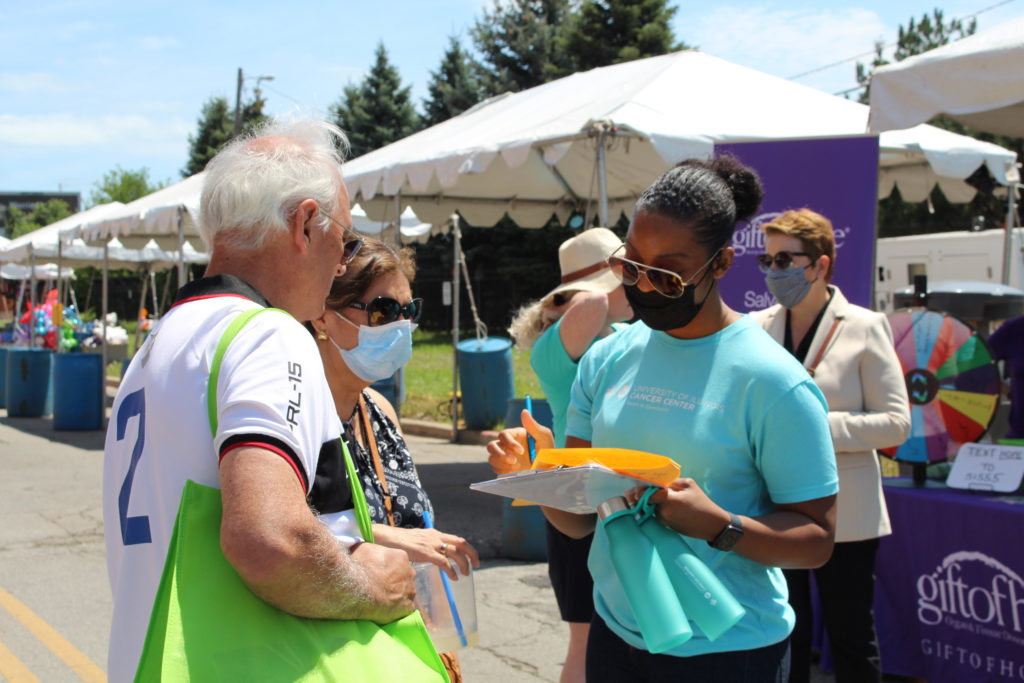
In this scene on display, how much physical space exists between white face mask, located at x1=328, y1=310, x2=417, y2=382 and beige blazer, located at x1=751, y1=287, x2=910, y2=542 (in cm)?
173

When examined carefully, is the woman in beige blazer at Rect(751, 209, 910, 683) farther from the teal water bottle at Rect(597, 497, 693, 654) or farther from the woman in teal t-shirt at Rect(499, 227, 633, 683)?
the teal water bottle at Rect(597, 497, 693, 654)

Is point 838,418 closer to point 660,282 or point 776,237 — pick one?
point 776,237

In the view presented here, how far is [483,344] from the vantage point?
13.0 metres

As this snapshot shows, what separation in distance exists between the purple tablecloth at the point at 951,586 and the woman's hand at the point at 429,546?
2.82 meters

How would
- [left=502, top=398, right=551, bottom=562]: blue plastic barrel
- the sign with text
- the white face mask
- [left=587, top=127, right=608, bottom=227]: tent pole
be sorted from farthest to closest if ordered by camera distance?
[left=587, top=127, right=608, bottom=227]: tent pole, [left=502, top=398, right=551, bottom=562]: blue plastic barrel, the sign with text, the white face mask

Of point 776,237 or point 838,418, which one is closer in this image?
point 838,418

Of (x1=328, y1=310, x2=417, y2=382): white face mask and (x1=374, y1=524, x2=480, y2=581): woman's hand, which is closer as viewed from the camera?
(x1=374, y1=524, x2=480, y2=581): woman's hand

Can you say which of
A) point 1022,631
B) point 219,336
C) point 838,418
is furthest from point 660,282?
point 1022,631

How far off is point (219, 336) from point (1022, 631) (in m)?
3.79

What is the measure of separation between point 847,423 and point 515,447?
1.79 m

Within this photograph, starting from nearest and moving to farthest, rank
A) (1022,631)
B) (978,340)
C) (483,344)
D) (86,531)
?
(1022,631)
(978,340)
(86,531)
(483,344)

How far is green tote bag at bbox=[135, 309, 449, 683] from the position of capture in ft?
4.62

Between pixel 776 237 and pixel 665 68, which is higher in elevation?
pixel 665 68

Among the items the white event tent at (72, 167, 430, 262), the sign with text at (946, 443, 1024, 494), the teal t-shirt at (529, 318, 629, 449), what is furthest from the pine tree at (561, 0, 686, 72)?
the teal t-shirt at (529, 318, 629, 449)
